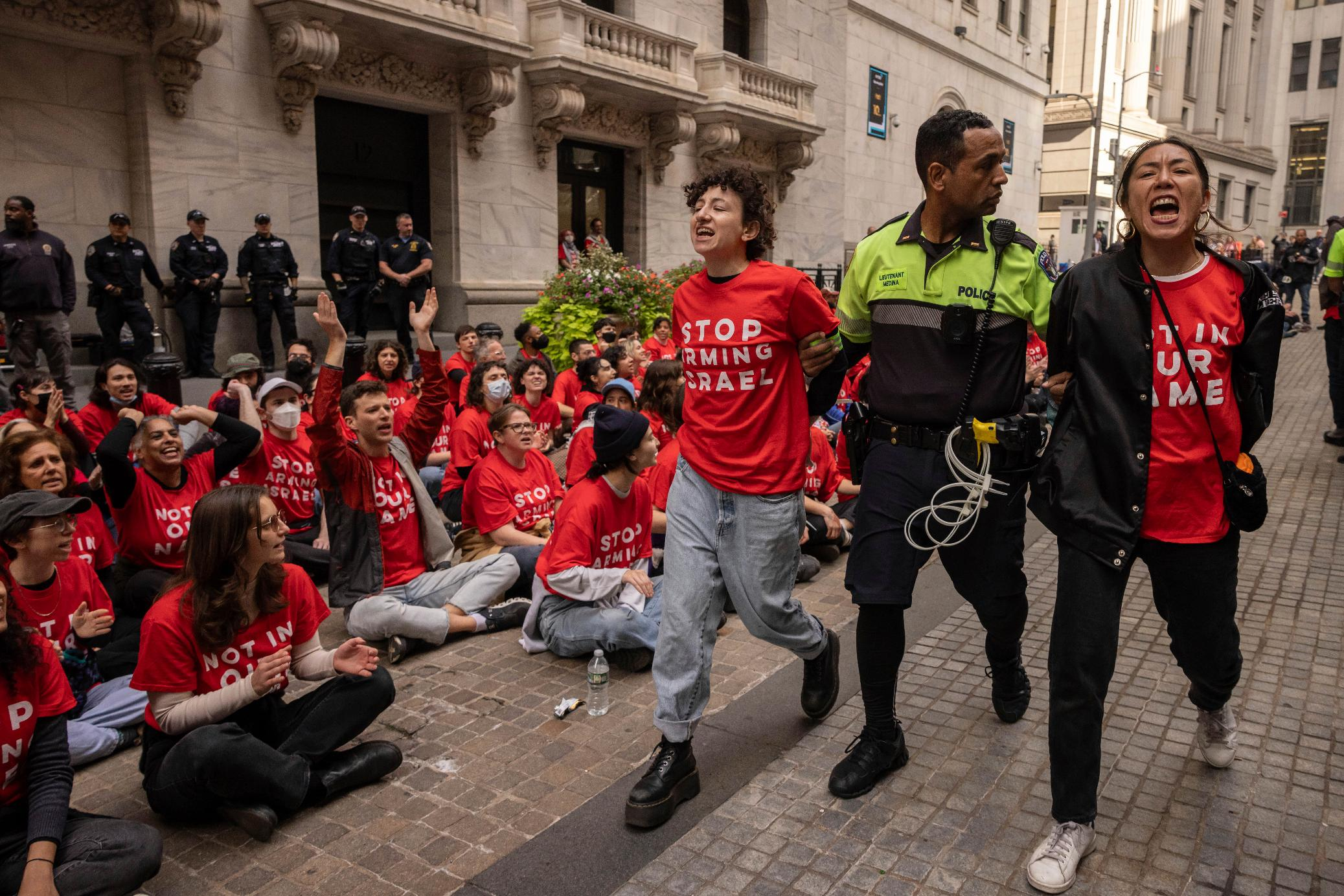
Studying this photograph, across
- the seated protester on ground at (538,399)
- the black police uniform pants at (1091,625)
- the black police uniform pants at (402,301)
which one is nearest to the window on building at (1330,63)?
the black police uniform pants at (402,301)

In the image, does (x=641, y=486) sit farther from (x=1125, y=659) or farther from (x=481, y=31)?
(x=481, y=31)

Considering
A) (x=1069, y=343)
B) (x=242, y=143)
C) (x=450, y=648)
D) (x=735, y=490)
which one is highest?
(x=242, y=143)

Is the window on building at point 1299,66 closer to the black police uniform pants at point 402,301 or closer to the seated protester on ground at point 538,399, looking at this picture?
the black police uniform pants at point 402,301

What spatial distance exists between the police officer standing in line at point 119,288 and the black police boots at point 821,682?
9.52 metres

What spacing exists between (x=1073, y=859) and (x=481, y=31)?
14496 millimetres

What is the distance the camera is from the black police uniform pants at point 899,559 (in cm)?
355

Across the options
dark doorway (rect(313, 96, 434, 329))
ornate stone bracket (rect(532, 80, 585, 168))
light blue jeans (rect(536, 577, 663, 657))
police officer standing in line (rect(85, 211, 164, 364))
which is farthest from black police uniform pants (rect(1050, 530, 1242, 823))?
ornate stone bracket (rect(532, 80, 585, 168))

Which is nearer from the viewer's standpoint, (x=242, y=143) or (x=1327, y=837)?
(x=1327, y=837)

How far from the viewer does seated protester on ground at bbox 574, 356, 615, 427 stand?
9.06 meters

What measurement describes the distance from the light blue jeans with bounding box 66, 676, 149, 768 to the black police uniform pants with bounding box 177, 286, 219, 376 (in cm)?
837

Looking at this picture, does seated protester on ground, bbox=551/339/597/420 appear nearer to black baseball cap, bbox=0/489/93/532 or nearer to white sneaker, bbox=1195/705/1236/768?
black baseball cap, bbox=0/489/93/532

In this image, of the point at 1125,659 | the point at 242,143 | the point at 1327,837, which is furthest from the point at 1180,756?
the point at 242,143

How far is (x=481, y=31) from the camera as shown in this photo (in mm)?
14969

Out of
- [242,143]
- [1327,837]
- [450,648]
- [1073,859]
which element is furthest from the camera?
[242,143]
